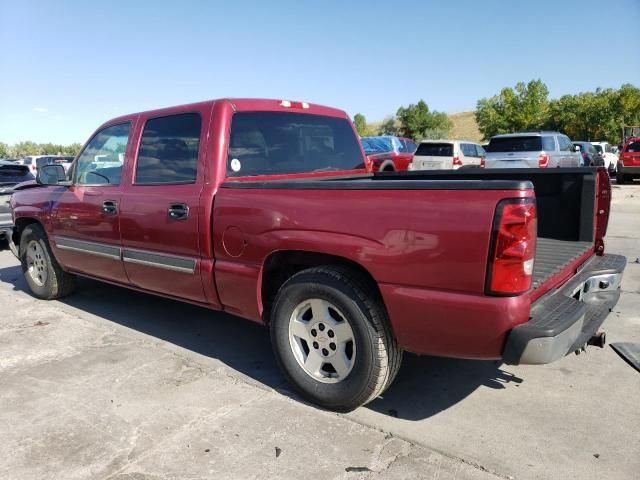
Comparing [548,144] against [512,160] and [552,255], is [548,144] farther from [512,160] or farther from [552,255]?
[552,255]

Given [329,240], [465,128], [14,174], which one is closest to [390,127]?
[465,128]

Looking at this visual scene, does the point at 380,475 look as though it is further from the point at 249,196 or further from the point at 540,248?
the point at 540,248

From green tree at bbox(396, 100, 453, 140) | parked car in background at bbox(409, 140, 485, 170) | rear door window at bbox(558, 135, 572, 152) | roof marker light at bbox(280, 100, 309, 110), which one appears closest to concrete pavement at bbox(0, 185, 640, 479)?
roof marker light at bbox(280, 100, 309, 110)

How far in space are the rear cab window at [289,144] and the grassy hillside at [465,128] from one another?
7329 centimetres

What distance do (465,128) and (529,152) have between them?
75.2m

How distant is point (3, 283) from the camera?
671 cm

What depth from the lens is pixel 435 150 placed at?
18359mm

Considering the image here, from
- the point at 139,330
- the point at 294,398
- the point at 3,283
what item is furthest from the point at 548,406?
the point at 3,283

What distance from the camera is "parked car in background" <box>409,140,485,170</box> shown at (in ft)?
58.5

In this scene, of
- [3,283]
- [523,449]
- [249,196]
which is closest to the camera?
[523,449]

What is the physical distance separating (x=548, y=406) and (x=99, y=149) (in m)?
4.23

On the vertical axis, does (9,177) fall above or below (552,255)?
above

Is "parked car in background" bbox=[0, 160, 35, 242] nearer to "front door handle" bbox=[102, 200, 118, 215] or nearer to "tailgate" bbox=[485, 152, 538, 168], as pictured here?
"front door handle" bbox=[102, 200, 118, 215]

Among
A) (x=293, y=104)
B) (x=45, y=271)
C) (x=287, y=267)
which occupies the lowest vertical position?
(x=45, y=271)
